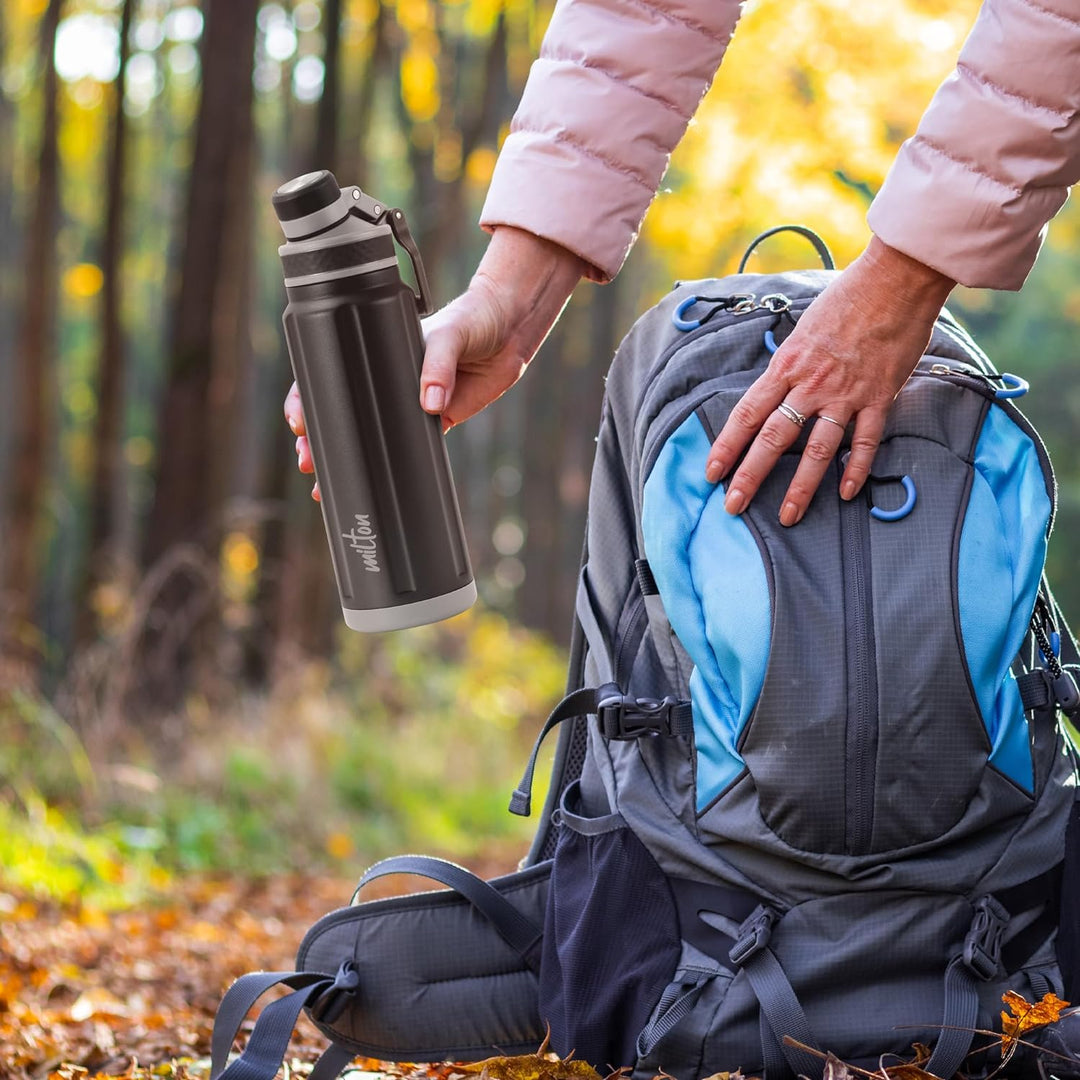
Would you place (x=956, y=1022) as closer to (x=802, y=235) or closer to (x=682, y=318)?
(x=682, y=318)

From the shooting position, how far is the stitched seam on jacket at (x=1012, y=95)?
2.10 m

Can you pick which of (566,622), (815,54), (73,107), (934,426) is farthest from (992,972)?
(73,107)

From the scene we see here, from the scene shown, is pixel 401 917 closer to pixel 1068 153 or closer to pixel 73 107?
pixel 1068 153

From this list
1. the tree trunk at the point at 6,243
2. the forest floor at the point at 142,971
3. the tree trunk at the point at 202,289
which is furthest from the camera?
the tree trunk at the point at 6,243

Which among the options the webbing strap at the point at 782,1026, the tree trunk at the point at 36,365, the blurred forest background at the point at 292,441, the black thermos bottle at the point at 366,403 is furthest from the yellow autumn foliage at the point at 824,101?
the webbing strap at the point at 782,1026

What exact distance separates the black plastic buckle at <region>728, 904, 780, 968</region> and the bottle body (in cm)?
69

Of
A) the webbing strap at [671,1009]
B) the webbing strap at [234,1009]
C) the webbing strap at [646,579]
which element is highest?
the webbing strap at [646,579]

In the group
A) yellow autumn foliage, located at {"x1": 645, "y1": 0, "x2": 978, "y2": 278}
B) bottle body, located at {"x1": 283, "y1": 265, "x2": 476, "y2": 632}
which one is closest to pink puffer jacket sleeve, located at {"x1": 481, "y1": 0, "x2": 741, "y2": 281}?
bottle body, located at {"x1": 283, "y1": 265, "x2": 476, "y2": 632}

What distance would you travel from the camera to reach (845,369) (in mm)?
2221

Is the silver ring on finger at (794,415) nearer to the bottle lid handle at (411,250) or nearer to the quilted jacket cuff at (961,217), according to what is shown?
the quilted jacket cuff at (961,217)

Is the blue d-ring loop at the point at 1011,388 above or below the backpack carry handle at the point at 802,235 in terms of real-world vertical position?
below

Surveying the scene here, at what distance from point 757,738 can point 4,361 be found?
24.4 metres

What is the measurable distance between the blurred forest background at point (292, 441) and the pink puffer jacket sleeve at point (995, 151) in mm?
861

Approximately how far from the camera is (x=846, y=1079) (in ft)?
6.63
